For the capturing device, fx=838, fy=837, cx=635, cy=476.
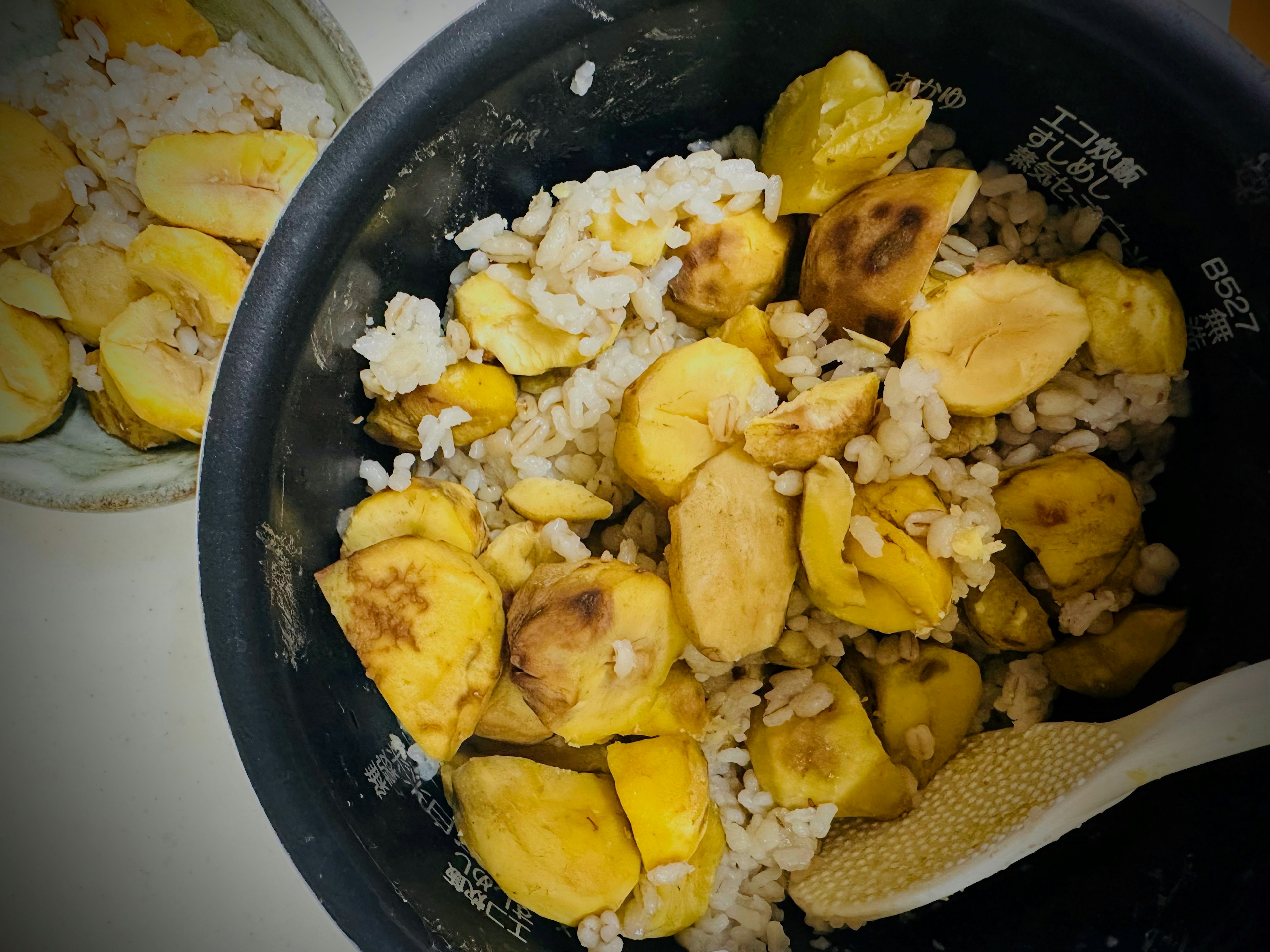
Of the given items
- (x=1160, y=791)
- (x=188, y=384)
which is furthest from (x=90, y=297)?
(x=1160, y=791)

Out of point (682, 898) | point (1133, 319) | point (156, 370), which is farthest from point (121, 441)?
point (1133, 319)

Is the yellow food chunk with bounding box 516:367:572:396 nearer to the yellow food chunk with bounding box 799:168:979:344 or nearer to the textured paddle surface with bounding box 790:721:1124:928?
the yellow food chunk with bounding box 799:168:979:344

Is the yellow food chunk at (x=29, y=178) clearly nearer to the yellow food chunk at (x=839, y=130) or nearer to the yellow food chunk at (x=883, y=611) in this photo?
the yellow food chunk at (x=839, y=130)

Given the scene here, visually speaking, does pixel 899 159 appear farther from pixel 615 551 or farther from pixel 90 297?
pixel 90 297

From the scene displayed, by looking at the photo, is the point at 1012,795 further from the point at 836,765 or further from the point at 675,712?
the point at 675,712

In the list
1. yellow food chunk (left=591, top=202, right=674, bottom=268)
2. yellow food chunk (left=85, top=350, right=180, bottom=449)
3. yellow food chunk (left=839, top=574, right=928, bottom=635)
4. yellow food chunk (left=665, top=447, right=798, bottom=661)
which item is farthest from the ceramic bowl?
yellow food chunk (left=839, top=574, right=928, bottom=635)
